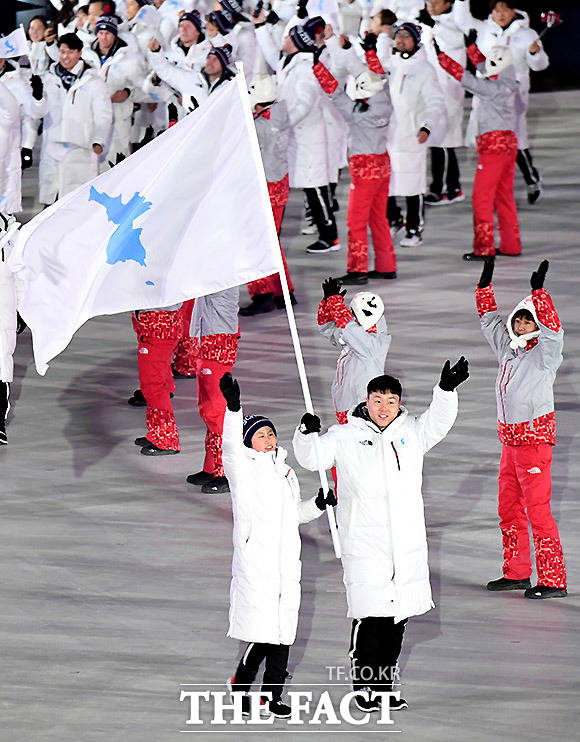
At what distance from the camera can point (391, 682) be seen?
26.0 feet

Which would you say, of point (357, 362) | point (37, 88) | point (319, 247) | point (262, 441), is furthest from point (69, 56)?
point (262, 441)

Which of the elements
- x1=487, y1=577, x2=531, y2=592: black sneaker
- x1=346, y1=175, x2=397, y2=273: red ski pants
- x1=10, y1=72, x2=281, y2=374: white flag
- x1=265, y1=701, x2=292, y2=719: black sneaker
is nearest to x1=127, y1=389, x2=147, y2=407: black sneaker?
x1=346, y1=175, x2=397, y2=273: red ski pants

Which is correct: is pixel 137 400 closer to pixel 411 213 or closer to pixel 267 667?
pixel 267 667

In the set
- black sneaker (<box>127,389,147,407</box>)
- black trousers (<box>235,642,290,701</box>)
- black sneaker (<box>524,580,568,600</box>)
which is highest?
black trousers (<box>235,642,290,701</box>)

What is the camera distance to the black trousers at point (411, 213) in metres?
17.5

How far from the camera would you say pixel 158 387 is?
11.6m

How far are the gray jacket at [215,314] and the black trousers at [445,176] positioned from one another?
28.9 feet

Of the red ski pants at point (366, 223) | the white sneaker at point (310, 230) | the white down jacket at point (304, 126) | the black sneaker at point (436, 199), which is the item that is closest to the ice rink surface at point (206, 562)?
the red ski pants at point (366, 223)

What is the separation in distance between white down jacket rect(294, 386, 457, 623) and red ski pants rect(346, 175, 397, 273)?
25.8ft

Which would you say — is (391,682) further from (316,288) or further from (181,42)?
(181,42)

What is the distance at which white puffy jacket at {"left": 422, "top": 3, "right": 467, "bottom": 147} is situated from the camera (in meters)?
19.1

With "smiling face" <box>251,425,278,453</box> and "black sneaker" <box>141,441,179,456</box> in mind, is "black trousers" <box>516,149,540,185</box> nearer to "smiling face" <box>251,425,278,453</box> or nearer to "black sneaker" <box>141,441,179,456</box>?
"black sneaker" <box>141,441,179,456</box>

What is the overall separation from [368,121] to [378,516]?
26.4 ft

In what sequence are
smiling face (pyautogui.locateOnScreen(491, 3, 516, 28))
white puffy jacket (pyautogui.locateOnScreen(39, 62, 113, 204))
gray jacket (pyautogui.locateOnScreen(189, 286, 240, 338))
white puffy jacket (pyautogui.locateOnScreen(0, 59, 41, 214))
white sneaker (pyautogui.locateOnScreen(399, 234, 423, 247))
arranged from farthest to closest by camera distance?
1. smiling face (pyautogui.locateOnScreen(491, 3, 516, 28))
2. white sneaker (pyautogui.locateOnScreen(399, 234, 423, 247))
3. white puffy jacket (pyautogui.locateOnScreen(39, 62, 113, 204))
4. white puffy jacket (pyautogui.locateOnScreen(0, 59, 41, 214))
5. gray jacket (pyautogui.locateOnScreen(189, 286, 240, 338))
